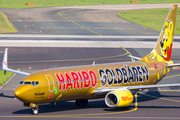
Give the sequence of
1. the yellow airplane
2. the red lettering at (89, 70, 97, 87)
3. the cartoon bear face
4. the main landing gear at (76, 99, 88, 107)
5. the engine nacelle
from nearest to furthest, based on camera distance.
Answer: the yellow airplane
the engine nacelle
the red lettering at (89, 70, 97, 87)
the main landing gear at (76, 99, 88, 107)
the cartoon bear face

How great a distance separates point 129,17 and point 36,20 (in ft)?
131

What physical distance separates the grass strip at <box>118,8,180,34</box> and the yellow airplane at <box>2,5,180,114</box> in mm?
71244

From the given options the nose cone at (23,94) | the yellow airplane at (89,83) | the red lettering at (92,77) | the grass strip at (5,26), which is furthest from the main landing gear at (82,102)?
the grass strip at (5,26)

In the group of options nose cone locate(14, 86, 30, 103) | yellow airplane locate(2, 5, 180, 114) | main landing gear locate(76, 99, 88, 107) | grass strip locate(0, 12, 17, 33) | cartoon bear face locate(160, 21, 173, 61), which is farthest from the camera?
grass strip locate(0, 12, 17, 33)

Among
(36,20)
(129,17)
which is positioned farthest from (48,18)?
(129,17)

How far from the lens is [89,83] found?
118 ft

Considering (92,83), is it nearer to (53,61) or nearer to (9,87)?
(9,87)

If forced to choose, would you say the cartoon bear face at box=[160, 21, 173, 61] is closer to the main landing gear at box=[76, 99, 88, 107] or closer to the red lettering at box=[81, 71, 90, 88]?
the main landing gear at box=[76, 99, 88, 107]

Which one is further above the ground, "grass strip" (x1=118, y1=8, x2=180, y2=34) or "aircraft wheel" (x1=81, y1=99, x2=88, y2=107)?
"grass strip" (x1=118, y1=8, x2=180, y2=34)

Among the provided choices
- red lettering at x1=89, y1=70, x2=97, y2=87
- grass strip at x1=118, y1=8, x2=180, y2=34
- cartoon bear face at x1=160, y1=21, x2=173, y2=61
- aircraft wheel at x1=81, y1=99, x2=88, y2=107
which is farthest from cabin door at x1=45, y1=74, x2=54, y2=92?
grass strip at x1=118, y1=8, x2=180, y2=34

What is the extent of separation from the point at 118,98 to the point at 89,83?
3668 mm

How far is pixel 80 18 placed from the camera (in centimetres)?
13312

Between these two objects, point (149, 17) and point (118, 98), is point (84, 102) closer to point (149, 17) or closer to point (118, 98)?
point (118, 98)

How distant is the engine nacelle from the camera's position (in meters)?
34.8
